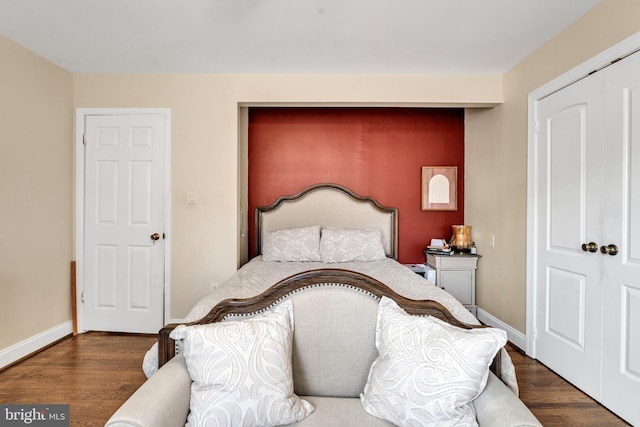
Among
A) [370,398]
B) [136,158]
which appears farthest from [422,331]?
[136,158]

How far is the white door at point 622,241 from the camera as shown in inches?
72.0

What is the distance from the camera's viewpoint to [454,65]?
296cm

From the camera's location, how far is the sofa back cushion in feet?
4.58

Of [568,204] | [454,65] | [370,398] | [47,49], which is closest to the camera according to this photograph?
[370,398]

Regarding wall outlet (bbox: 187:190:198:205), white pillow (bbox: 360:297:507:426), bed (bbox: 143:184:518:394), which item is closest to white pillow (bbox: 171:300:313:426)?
white pillow (bbox: 360:297:507:426)

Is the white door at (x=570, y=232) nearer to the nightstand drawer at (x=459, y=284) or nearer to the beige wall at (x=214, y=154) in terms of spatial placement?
the beige wall at (x=214, y=154)

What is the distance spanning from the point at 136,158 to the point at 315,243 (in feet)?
6.37

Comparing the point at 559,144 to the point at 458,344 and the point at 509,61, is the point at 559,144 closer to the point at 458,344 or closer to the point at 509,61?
the point at 509,61

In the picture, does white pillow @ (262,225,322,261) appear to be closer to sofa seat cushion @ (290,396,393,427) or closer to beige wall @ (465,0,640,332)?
beige wall @ (465,0,640,332)

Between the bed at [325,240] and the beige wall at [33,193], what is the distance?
4.83 feet

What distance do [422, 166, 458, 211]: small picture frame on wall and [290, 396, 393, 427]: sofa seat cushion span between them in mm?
2817

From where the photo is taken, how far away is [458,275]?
3432 millimetres

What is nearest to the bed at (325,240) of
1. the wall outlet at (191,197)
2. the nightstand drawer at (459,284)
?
the nightstand drawer at (459,284)

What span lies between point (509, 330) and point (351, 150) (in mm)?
2361
